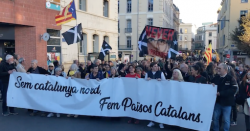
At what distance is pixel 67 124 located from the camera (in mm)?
6391

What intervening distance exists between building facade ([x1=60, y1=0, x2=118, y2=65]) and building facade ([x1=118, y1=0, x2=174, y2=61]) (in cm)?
1806

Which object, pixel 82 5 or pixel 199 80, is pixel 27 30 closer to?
pixel 82 5

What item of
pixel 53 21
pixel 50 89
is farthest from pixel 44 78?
pixel 53 21

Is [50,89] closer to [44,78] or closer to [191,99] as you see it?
[44,78]

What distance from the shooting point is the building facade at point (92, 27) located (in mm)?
16172

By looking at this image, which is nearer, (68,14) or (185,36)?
(68,14)

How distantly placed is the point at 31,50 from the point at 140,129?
9.83 meters

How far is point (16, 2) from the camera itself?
1211cm

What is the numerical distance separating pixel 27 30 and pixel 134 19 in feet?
95.8

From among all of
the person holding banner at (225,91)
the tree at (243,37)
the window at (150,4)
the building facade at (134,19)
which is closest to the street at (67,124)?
the person holding banner at (225,91)

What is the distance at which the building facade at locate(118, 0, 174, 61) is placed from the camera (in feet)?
130

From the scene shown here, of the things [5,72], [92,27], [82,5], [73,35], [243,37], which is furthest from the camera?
[243,37]

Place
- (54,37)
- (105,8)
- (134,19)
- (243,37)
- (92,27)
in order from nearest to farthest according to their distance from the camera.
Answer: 1. (54,37)
2. (92,27)
3. (105,8)
4. (243,37)
5. (134,19)

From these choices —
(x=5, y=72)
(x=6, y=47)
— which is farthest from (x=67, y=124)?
(x=6, y=47)
